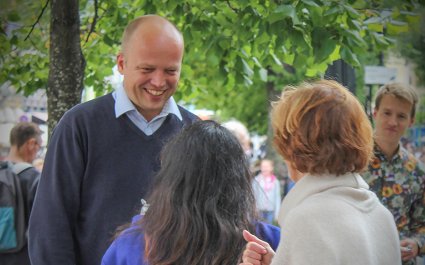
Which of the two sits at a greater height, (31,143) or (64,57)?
(64,57)

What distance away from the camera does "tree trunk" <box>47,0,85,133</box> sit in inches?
156

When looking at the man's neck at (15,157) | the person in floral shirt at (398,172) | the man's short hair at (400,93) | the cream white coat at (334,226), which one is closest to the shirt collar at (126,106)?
the cream white coat at (334,226)

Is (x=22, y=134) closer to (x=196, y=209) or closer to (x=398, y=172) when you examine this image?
(x=398, y=172)

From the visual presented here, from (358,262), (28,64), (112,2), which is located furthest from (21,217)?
(358,262)

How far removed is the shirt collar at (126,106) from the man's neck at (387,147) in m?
1.40

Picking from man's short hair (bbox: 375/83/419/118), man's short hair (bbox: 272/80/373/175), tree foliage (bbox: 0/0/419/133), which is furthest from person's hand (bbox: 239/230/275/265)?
→ man's short hair (bbox: 375/83/419/118)

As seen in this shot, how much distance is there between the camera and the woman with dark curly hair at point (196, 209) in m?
2.08

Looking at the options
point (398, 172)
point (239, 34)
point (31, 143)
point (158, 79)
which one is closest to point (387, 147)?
point (398, 172)

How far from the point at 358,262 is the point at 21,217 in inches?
135

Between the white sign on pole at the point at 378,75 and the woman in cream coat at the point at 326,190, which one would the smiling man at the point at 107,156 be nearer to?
the woman in cream coat at the point at 326,190

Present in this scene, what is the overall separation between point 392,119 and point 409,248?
80cm

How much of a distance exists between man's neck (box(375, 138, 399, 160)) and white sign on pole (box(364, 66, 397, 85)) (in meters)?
3.30

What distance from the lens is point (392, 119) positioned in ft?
12.9

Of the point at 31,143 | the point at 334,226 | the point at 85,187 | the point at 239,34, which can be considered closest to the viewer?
the point at 334,226
